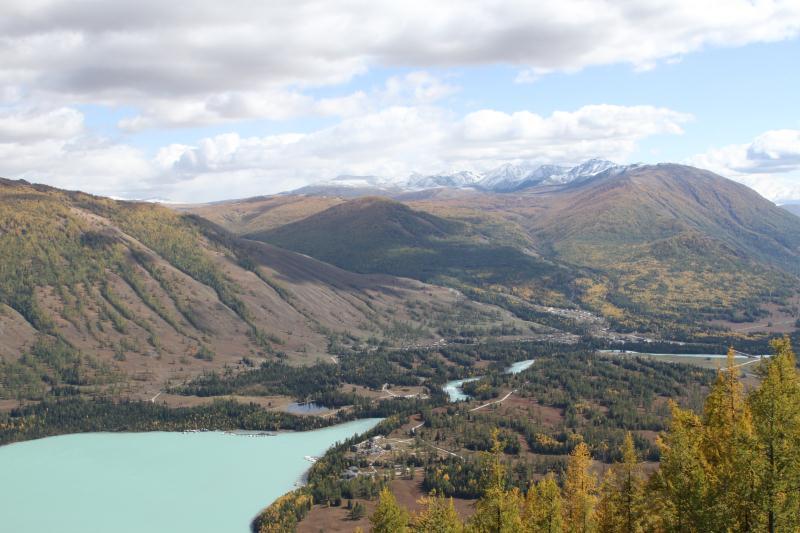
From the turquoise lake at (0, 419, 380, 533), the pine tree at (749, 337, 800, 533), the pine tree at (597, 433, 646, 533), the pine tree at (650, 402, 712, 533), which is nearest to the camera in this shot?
the pine tree at (749, 337, 800, 533)

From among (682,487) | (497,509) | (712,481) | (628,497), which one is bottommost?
(497,509)

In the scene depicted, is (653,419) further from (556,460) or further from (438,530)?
(438,530)

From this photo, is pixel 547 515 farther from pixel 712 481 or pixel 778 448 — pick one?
pixel 778 448

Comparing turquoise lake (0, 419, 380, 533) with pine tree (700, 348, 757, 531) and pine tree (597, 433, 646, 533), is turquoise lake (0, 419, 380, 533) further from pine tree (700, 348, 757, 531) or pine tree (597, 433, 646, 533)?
pine tree (700, 348, 757, 531)

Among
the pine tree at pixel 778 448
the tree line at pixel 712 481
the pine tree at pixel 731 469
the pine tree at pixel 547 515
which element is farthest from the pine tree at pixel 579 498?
the pine tree at pixel 778 448

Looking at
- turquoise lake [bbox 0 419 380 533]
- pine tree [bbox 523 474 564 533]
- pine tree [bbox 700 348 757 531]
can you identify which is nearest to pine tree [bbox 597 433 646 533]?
pine tree [bbox 523 474 564 533]

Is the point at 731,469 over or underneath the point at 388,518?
over

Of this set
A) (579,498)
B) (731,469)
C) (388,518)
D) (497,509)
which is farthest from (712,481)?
(388,518)
